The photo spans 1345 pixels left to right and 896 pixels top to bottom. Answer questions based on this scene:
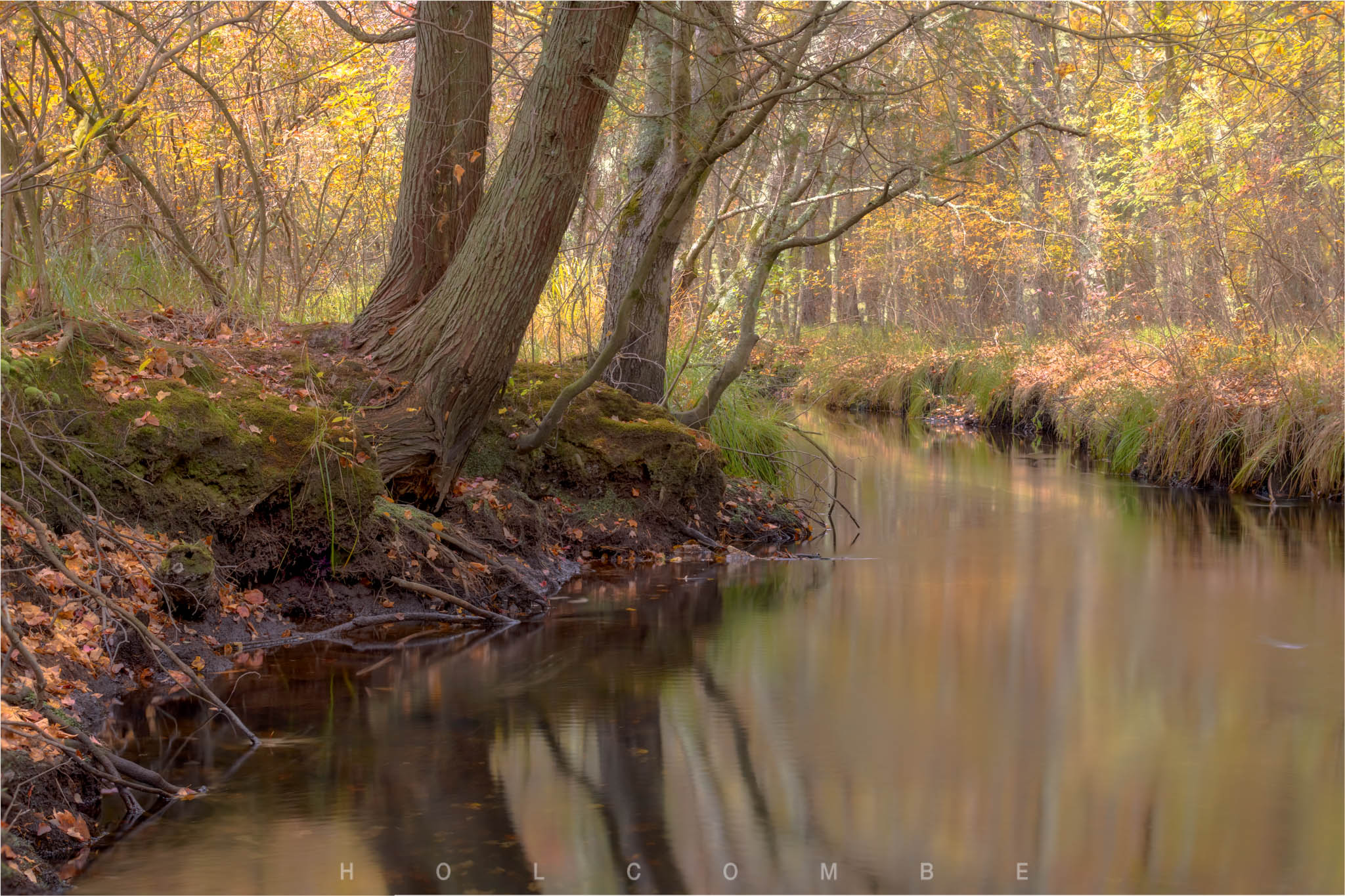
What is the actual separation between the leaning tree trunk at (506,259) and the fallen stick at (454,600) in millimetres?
785

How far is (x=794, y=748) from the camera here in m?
5.05

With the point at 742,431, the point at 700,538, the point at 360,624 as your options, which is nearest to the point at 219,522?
the point at 360,624

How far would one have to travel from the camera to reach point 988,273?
1203 inches

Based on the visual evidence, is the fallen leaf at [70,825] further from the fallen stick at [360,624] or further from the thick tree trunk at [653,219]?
the thick tree trunk at [653,219]

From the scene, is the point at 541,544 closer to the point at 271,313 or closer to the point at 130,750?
the point at 271,313

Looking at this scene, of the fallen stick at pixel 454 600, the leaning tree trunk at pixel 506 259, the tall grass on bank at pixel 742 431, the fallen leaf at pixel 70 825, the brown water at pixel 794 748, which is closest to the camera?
the fallen leaf at pixel 70 825

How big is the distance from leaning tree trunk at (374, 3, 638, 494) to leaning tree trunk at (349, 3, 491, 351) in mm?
513

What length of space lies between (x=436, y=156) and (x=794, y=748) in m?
4.73

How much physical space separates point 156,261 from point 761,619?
494 centimetres

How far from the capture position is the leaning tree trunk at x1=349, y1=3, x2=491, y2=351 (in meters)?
7.74

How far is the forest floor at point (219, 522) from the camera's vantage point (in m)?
4.10

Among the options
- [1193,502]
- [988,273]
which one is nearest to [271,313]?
[1193,502]

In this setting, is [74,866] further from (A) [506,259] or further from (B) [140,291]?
(B) [140,291]

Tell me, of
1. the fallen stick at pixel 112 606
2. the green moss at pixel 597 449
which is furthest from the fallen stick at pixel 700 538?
the fallen stick at pixel 112 606
